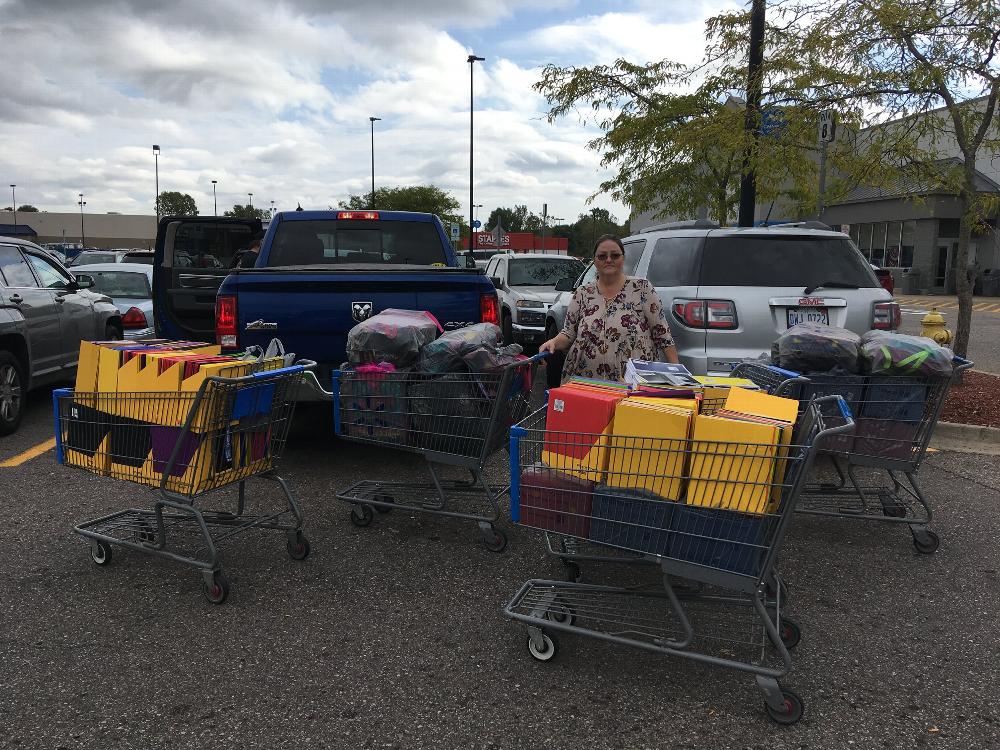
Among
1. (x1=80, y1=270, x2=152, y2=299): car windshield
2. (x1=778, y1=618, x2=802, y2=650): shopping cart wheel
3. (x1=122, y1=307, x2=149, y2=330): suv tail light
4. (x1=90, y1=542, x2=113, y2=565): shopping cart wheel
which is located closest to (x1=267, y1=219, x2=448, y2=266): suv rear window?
(x1=90, y1=542, x2=113, y2=565): shopping cart wheel

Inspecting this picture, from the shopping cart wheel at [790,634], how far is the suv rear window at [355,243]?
16.3 feet

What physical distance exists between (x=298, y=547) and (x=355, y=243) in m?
3.98

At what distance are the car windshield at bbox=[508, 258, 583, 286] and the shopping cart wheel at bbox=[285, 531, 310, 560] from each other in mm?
10451

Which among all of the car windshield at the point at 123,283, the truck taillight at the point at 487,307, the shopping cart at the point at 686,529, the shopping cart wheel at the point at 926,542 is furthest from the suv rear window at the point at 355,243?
the car windshield at the point at 123,283

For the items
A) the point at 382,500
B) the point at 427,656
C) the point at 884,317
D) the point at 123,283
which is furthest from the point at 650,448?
the point at 123,283

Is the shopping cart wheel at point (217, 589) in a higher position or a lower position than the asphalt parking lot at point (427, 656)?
higher

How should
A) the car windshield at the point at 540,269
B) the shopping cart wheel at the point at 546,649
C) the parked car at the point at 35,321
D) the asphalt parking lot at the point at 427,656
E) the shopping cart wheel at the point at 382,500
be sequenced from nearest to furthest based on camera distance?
the asphalt parking lot at the point at 427,656
the shopping cart wheel at the point at 546,649
the shopping cart wheel at the point at 382,500
the parked car at the point at 35,321
the car windshield at the point at 540,269

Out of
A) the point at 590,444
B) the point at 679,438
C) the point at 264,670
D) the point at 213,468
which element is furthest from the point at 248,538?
the point at 679,438

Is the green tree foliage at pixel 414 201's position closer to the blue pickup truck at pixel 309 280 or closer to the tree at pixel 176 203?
the blue pickup truck at pixel 309 280

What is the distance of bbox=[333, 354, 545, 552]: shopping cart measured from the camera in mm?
4273

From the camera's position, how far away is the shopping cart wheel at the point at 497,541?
4320 mm

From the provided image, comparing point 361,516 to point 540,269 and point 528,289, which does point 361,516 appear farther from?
point 540,269

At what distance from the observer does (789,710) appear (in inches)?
108

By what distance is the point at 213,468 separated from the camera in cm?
375
